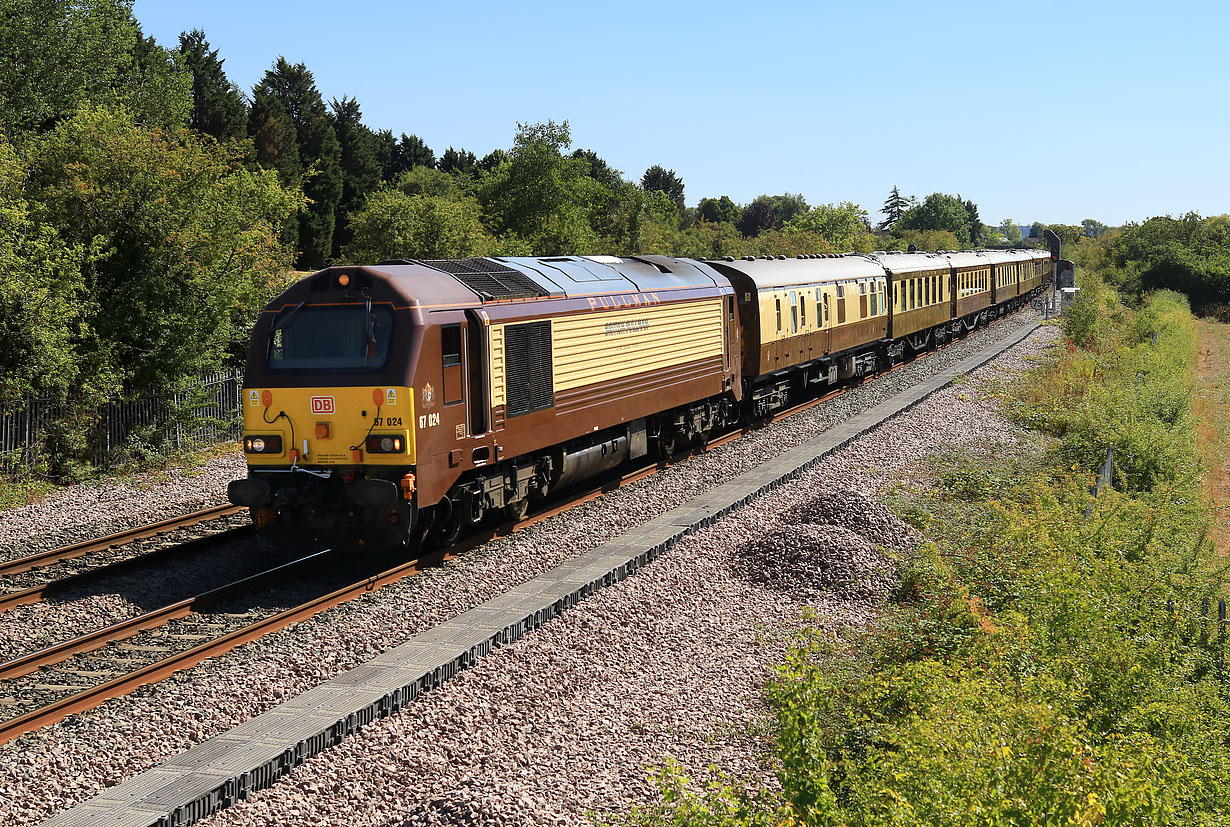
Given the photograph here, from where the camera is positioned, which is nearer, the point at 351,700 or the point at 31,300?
the point at 351,700

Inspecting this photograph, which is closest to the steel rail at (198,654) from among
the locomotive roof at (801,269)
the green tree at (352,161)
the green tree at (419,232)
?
the locomotive roof at (801,269)

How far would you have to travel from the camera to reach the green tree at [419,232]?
39.1 meters

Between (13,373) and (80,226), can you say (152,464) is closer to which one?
(13,373)

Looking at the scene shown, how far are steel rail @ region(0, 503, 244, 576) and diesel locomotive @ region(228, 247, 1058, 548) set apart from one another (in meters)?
2.90

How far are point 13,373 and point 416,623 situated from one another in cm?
1168

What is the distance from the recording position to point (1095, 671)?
30.7ft

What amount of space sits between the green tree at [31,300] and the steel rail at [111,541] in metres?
5.05

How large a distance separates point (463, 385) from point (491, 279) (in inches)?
75.7

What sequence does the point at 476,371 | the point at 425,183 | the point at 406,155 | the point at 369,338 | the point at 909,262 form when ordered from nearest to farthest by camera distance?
the point at 369,338 → the point at 476,371 → the point at 909,262 → the point at 425,183 → the point at 406,155

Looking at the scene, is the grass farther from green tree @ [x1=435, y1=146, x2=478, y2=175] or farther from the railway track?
green tree @ [x1=435, y1=146, x2=478, y2=175]

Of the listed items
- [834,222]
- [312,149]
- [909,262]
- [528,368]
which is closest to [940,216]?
[834,222]

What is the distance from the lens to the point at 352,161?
76.3 m

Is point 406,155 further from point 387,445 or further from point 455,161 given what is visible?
point 387,445

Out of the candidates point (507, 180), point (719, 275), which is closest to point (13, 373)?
point (719, 275)
